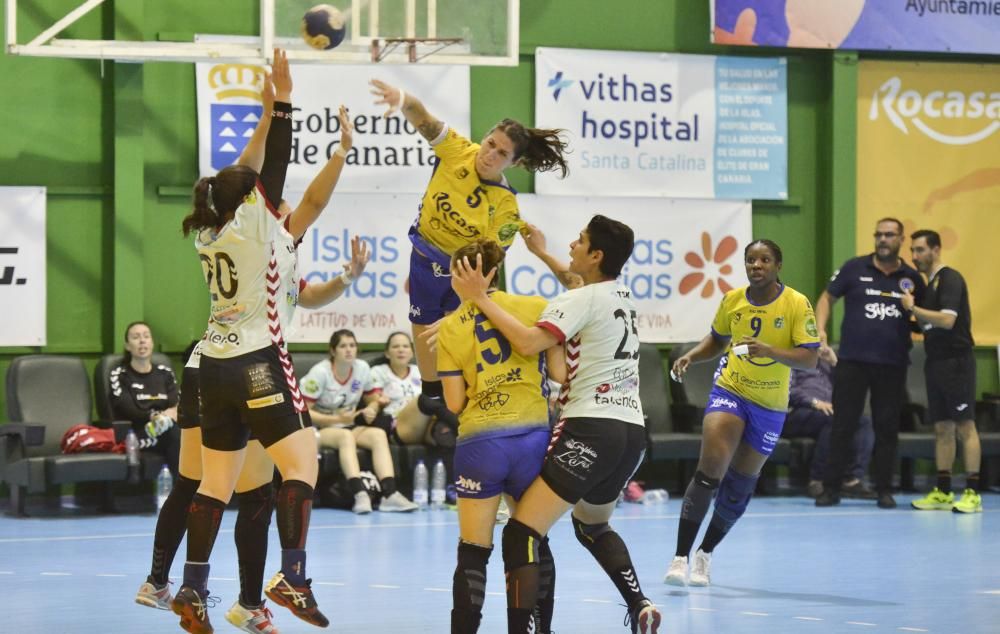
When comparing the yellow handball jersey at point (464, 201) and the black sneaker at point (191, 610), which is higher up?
the yellow handball jersey at point (464, 201)

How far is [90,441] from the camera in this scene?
1159 centimetres

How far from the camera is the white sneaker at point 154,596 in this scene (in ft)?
21.7

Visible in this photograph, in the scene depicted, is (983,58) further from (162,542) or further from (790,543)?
(162,542)

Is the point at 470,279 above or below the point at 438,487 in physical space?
above

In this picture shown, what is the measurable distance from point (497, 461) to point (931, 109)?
1025 centimetres

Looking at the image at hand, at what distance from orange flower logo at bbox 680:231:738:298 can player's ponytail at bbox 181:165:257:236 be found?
8295mm

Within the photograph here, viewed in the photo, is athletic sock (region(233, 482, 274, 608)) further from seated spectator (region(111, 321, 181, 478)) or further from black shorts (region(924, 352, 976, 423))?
black shorts (region(924, 352, 976, 423))

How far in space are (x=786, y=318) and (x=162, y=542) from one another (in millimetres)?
3759

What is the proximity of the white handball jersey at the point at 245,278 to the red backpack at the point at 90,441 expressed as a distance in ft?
19.1

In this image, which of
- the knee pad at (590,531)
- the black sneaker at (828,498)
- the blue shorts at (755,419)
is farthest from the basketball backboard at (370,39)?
the knee pad at (590,531)

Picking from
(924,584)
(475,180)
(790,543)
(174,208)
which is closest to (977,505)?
(790,543)

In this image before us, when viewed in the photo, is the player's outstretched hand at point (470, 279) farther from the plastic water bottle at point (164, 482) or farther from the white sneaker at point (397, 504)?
the plastic water bottle at point (164, 482)

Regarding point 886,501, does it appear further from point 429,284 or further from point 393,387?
point 429,284

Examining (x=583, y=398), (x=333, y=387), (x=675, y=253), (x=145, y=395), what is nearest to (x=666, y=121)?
(x=675, y=253)
